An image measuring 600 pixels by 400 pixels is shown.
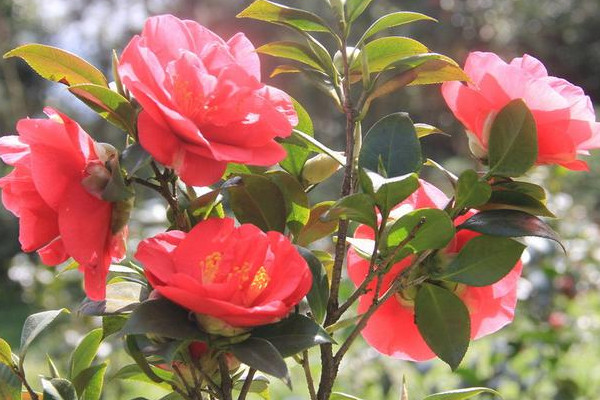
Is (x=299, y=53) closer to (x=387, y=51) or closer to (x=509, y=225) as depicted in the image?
(x=387, y=51)

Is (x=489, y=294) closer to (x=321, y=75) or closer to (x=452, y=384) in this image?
(x=321, y=75)

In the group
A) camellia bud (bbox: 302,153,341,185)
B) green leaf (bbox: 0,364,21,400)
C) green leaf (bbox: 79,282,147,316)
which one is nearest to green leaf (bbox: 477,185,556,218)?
camellia bud (bbox: 302,153,341,185)

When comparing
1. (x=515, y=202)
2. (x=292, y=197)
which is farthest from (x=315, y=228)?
(x=515, y=202)

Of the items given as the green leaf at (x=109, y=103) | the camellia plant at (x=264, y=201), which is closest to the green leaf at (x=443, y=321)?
the camellia plant at (x=264, y=201)

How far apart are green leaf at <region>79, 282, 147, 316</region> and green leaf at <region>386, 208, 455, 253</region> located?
157mm

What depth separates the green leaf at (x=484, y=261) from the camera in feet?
1.71

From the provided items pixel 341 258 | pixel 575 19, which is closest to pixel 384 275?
pixel 341 258

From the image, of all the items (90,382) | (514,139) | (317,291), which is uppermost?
(514,139)

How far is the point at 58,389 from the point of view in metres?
0.55

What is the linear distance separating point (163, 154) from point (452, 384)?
1879 mm

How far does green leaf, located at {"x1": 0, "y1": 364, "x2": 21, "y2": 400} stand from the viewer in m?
0.58

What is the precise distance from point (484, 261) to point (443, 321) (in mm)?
47

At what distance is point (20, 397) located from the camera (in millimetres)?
580

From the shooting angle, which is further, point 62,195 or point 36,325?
point 36,325
